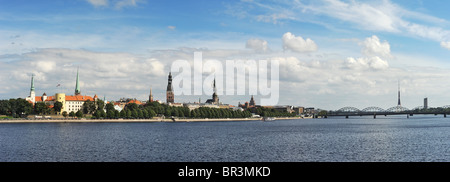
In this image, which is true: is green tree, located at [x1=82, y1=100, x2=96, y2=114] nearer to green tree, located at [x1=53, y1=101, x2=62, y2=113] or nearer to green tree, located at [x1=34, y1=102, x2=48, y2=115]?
green tree, located at [x1=53, y1=101, x2=62, y2=113]

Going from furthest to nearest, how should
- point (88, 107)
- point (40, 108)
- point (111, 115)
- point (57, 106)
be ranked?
point (88, 107) → point (57, 106) → point (111, 115) → point (40, 108)

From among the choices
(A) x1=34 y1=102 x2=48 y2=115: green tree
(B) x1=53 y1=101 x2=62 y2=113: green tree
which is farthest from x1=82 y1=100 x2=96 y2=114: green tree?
(A) x1=34 y1=102 x2=48 y2=115: green tree

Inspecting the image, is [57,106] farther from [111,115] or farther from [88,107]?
[111,115]

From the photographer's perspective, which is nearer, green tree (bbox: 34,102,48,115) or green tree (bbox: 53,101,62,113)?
green tree (bbox: 34,102,48,115)

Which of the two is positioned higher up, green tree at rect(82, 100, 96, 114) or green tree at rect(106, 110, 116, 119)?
green tree at rect(82, 100, 96, 114)

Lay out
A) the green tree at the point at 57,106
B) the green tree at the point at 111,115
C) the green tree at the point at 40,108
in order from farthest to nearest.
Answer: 1. the green tree at the point at 57,106
2. the green tree at the point at 111,115
3. the green tree at the point at 40,108

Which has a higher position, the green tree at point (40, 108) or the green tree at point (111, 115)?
the green tree at point (40, 108)

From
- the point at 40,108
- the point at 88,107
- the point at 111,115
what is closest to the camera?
the point at 40,108

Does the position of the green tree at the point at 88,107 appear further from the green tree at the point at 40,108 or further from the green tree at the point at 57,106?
the green tree at the point at 40,108

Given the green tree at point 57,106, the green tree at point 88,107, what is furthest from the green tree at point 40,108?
the green tree at point 88,107

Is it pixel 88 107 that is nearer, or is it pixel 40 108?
pixel 40 108

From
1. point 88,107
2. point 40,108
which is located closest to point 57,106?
point 40,108

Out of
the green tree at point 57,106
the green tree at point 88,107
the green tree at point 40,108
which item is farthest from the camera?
the green tree at point 88,107

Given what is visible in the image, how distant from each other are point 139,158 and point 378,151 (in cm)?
2598
